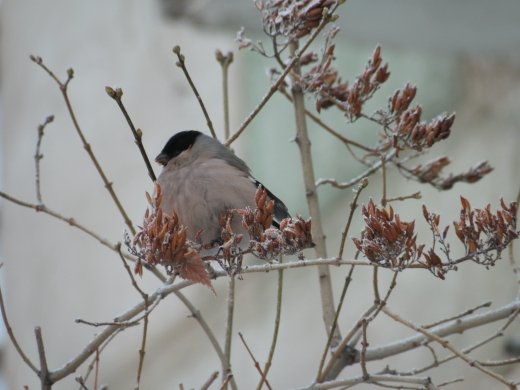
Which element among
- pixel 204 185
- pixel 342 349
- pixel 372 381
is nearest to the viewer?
pixel 372 381

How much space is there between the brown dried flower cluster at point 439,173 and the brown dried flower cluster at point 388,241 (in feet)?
2.87

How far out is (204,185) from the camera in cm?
305

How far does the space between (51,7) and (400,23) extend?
→ 613 centimetres

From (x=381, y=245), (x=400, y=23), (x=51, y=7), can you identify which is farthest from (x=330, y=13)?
(x=51, y=7)

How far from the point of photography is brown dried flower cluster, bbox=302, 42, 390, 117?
2439 mm

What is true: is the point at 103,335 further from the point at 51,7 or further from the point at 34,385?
the point at 51,7

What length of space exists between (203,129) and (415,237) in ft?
17.5

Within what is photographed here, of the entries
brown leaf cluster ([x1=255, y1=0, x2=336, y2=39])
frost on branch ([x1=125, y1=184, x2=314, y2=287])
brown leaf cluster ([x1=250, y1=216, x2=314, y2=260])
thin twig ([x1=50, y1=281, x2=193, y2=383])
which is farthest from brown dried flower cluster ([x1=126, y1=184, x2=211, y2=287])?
brown leaf cluster ([x1=255, y1=0, x2=336, y2=39])

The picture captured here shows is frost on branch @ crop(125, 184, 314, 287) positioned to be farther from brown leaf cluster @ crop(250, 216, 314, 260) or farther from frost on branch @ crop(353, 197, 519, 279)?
frost on branch @ crop(353, 197, 519, 279)

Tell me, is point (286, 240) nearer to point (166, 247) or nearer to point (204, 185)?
point (166, 247)

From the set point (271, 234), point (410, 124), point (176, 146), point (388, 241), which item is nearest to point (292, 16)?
point (410, 124)

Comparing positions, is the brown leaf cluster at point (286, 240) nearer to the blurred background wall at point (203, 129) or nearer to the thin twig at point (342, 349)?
the thin twig at point (342, 349)

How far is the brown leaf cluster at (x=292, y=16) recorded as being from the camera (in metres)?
2.38

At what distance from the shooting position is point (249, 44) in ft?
8.62
